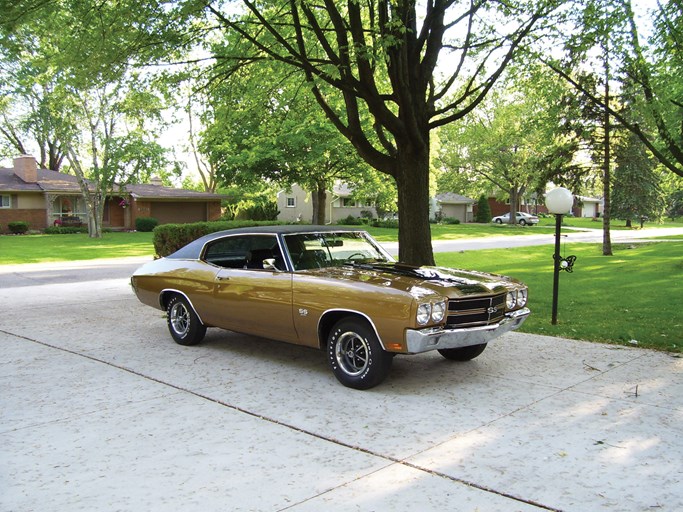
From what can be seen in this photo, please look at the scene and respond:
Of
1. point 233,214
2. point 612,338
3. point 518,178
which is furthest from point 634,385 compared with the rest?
point 518,178

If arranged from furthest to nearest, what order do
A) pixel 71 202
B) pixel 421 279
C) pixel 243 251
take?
pixel 71 202, pixel 243 251, pixel 421 279

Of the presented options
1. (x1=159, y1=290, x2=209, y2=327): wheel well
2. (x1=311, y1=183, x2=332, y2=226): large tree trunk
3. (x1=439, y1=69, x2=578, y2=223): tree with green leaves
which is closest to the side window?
(x1=159, y1=290, x2=209, y2=327): wheel well

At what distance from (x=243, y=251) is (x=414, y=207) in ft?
13.6

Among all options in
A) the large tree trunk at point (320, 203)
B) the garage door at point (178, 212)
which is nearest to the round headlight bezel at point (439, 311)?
the large tree trunk at point (320, 203)

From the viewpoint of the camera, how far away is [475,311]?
18.7 ft

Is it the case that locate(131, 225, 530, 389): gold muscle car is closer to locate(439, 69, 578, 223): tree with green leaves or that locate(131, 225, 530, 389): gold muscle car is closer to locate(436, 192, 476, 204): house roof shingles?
locate(439, 69, 578, 223): tree with green leaves

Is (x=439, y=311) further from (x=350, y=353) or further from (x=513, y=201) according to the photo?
(x=513, y=201)

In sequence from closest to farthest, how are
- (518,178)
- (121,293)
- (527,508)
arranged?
1. (527,508)
2. (121,293)
3. (518,178)

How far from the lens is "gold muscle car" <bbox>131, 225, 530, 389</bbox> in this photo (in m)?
5.43

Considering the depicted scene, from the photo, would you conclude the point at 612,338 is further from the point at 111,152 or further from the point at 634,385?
the point at 111,152

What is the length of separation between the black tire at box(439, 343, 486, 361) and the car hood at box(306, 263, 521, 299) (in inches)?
33.1

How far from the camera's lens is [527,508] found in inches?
134

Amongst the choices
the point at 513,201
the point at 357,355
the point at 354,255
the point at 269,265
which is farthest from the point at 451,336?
the point at 513,201

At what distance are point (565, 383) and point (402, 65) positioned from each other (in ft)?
20.0
